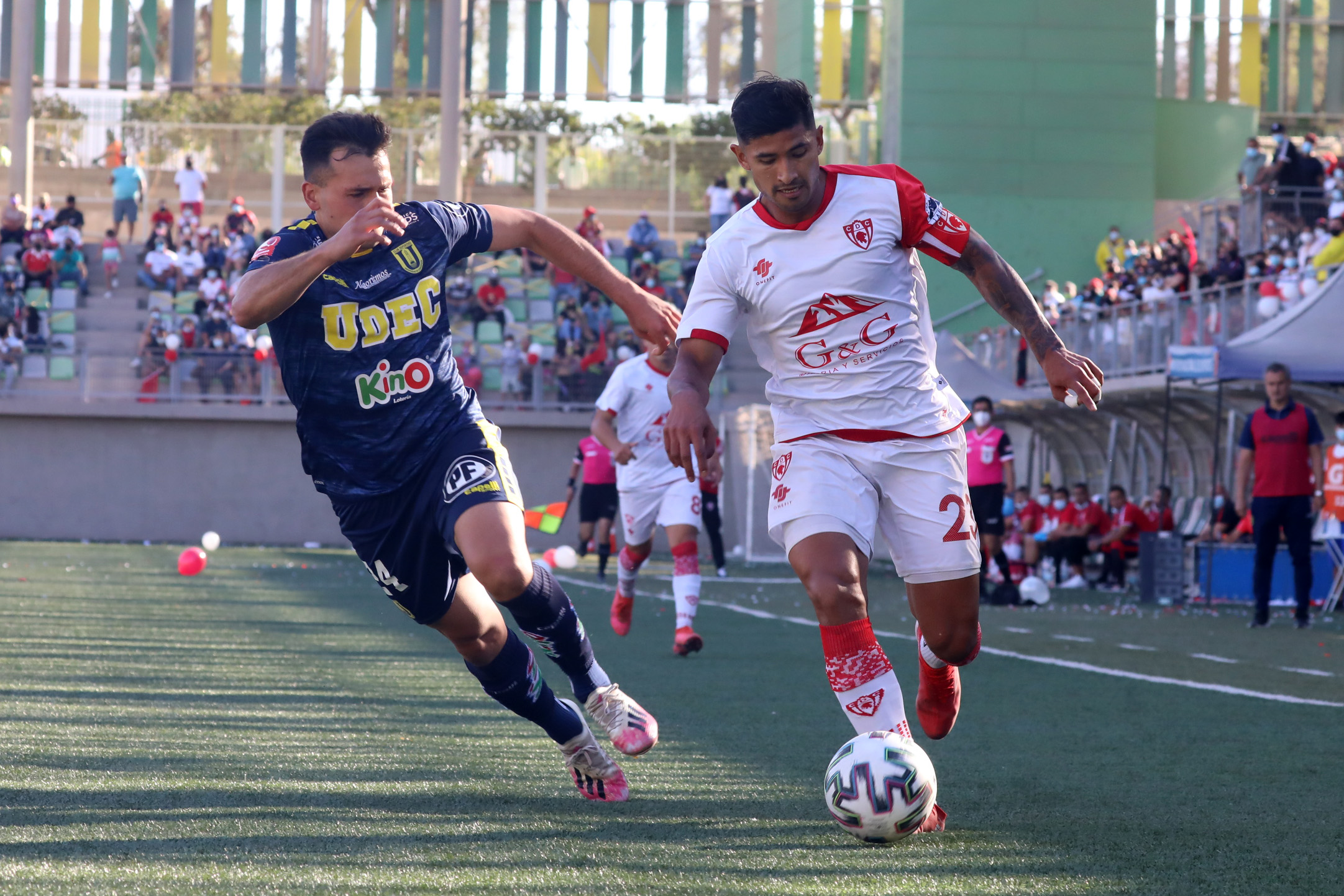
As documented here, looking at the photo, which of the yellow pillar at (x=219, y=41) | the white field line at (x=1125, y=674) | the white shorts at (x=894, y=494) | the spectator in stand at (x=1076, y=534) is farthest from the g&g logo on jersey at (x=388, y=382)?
the yellow pillar at (x=219, y=41)

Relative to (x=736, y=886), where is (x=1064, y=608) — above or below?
below

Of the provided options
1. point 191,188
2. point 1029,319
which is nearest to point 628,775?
point 1029,319

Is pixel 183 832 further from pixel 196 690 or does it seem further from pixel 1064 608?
pixel 1064 608

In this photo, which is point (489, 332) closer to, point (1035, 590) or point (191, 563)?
point (191, 563)

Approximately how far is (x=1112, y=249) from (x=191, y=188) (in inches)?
788

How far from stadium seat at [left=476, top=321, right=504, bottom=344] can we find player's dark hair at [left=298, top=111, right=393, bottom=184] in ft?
79.5

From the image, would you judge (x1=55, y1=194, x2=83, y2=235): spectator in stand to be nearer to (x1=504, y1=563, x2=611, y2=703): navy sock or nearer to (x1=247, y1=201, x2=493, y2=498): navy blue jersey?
(x1=247, y1=201, x2=493, y2=498): navy blue jersey

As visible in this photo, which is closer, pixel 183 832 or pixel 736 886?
pixel 736 886

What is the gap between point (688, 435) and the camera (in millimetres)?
4414

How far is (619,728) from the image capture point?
5.12 m

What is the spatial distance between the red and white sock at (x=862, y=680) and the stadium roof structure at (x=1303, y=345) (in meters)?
11.3

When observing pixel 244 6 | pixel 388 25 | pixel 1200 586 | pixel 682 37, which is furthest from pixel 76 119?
pixel 1200 586

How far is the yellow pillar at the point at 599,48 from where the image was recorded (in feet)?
128

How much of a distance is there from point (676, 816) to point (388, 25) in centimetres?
3643
